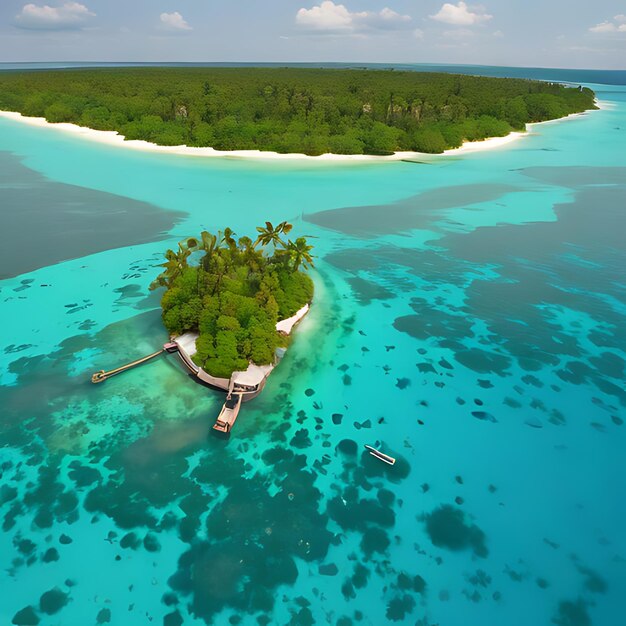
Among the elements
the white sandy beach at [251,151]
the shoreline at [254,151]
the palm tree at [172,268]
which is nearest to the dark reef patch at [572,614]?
the palm tree at [172,268]

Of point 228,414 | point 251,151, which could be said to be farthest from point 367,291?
point 251,151

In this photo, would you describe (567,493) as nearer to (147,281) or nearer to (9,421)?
(9,421)

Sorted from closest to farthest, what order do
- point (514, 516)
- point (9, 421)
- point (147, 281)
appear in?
point (514, 516)
point (9, 421)
point (147, 281)

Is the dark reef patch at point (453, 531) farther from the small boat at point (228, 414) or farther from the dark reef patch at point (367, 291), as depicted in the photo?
the dark reef patch at point (367, 291)

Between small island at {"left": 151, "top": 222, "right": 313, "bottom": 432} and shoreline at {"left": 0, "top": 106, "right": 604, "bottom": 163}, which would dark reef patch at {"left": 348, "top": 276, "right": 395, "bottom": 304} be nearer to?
small island at {"left": 151, "top": 222, "right": 313, "bottom": 432}

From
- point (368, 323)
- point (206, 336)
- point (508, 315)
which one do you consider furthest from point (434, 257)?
point (206, 336)

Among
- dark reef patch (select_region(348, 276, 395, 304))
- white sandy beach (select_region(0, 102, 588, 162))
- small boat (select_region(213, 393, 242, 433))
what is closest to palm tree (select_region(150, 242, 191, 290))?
small boat (select_region(213, 393, 242, 433))
